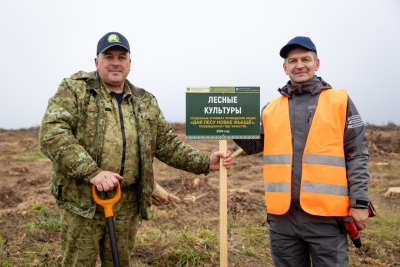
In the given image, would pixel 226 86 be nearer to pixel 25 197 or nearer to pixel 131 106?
pixel 131 106

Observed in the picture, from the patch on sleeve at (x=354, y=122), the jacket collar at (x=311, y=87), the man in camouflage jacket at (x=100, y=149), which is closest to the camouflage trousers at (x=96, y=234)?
the man in camouflage jacket at (x=100, y=149)

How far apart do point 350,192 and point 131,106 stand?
6.70 feet

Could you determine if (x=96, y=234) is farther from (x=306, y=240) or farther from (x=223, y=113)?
(x=306, y=240)

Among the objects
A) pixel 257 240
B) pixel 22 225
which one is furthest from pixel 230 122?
pixel 22 225

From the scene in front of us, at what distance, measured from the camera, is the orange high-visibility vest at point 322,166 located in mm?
3189

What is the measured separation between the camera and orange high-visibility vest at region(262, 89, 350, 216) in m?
3.19

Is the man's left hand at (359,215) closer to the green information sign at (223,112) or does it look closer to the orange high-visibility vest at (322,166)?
the orange high-visibility vest at (322,166)

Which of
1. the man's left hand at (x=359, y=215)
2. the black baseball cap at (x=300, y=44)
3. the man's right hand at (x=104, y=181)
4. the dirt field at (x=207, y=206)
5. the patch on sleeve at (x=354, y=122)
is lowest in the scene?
the dirt field at (x=207, y=206)

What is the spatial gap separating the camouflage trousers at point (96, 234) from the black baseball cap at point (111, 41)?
1285 mm

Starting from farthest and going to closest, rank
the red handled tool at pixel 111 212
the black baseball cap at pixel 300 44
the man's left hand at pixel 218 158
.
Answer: the man's left hand at pixel 218 158 → the black baseball cap at pixel 300 44 → the red handled tool at pixel 111 212

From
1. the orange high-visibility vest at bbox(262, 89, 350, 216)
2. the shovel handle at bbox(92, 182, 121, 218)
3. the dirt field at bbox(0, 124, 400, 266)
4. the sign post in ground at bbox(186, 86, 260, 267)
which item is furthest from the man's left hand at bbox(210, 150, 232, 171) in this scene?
the dirt field at bbox(0, 124, 400, 266)

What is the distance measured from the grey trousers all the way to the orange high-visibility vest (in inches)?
4.2

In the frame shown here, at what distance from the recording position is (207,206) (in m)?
8.62

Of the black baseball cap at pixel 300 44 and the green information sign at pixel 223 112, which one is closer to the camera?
the black baseball cap at pixel 300 44
